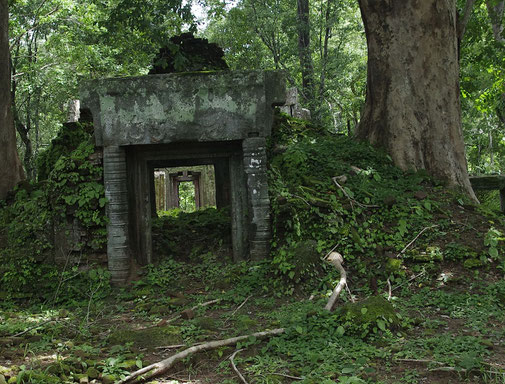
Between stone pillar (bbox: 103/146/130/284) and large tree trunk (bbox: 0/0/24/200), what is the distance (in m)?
3.06

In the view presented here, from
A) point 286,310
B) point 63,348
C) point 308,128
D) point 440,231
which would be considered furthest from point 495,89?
point 63,348

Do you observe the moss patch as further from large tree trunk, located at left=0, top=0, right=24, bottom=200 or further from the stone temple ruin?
large tree trunk, located at left=0, top=0, right=24, bottom=200

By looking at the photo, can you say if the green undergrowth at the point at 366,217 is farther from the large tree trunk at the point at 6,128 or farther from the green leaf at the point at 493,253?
the large tree trunk at the point at 6,128

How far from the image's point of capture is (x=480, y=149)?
1991 centimetres

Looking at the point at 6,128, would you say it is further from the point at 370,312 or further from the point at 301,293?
the point at 370,312

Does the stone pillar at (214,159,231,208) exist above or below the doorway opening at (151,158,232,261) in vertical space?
above

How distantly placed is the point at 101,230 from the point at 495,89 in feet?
38.4

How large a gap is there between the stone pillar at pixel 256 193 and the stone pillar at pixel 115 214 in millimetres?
1752

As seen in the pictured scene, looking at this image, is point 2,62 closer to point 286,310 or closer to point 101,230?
point 101,230

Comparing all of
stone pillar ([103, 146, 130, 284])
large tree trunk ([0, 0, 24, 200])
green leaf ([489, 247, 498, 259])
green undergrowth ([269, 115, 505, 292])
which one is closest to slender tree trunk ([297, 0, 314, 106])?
green undergrowth ([269, 115, 505, 292])

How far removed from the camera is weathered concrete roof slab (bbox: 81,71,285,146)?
6.92 meters

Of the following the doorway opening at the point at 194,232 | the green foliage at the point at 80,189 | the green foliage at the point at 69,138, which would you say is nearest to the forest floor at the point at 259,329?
the doorway opening at the point at 194,232

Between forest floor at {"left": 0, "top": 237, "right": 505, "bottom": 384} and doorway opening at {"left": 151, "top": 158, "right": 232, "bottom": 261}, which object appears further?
doorway opening at {"left": 151, "top": 158, "right": 232, "bottom": 261}

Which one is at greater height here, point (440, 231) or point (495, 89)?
point (495, 89)
